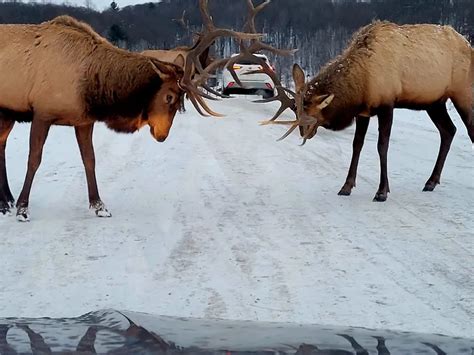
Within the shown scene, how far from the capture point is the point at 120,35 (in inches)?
1884

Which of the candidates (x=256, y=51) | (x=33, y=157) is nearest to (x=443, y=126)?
(x=256, y=51)

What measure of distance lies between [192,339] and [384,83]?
23.0 ft

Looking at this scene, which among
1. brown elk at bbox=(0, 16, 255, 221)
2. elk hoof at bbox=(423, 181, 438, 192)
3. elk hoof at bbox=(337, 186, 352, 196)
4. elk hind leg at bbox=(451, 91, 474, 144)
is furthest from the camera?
elk hind leg at bbox=(451, 91, 474, 144)

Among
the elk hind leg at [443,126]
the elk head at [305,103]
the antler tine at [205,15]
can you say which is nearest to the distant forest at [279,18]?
the elk hind leg at [443,126]

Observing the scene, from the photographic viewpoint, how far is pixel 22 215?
7945 millimetres

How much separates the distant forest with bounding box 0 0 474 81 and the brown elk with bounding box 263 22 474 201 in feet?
112

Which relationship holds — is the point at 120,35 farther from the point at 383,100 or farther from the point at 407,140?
the point at 383,100

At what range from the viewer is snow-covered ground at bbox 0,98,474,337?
5.46 meters

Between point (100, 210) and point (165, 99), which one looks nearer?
point (100, 210)

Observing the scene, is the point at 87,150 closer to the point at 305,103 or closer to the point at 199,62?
the point at 199,62

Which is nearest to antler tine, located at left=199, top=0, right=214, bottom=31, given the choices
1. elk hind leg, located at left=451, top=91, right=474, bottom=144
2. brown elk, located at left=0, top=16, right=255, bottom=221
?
brown elk, located at left=0, top=16, right=255, bottom=221

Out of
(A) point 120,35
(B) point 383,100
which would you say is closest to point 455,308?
(B) point 383,100

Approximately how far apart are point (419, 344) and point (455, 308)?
276cm

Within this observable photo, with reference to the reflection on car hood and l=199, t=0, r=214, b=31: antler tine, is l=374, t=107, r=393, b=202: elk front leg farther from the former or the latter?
the reflection on car hood
